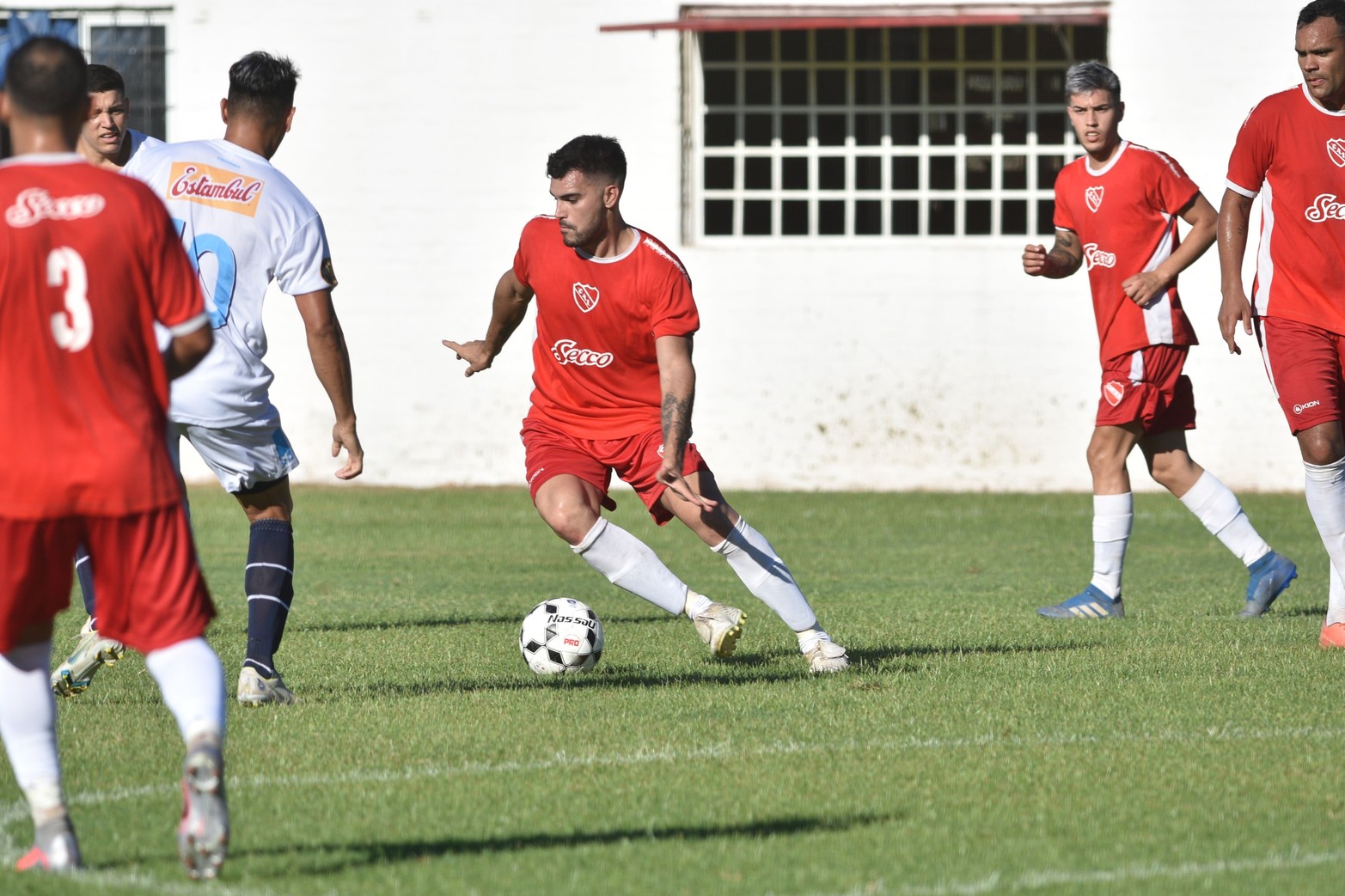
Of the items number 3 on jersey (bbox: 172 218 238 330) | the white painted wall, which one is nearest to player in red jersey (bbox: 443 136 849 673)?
number 3 on jersey (bbox: 172 218 238 330)

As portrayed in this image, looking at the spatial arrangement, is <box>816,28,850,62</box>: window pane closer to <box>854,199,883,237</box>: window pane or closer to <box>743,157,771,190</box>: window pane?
<box>743,157,771,190</box>: window pane

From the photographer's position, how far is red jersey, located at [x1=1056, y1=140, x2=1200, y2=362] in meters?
8.54

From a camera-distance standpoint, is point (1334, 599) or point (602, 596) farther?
point (602, 596)

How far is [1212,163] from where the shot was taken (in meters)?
16.5

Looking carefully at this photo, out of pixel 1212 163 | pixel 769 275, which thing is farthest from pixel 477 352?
pixel 1212 163

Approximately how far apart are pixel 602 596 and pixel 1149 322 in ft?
10.5

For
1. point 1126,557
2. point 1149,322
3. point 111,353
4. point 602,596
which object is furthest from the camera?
point 1126,557

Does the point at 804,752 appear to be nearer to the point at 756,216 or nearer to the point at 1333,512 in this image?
the point at 1333,512

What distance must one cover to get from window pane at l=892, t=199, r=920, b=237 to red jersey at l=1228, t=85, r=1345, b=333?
9837 mm

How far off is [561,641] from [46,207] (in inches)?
133

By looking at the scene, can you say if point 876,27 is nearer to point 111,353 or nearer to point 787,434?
point 787,434

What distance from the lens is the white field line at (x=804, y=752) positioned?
3871 mm

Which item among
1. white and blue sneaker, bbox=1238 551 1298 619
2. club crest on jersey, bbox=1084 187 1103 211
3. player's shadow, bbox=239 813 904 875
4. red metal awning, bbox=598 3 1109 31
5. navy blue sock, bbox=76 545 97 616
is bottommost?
white and blue sneaker, bbox=1238 551 1298 619

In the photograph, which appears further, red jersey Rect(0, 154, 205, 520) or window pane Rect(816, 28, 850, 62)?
window pane Rect(816, 28, 850, 62)
